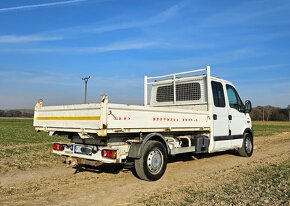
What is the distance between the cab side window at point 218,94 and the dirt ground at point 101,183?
1.85m

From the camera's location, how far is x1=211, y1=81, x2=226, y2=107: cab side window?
9875 mm

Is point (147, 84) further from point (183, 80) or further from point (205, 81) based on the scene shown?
point (205, 81)

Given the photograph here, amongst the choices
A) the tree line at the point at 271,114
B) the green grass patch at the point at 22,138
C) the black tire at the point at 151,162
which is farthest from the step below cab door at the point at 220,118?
the tree line at the point at 271,114

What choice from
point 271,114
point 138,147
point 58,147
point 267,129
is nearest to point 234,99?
point 138,147

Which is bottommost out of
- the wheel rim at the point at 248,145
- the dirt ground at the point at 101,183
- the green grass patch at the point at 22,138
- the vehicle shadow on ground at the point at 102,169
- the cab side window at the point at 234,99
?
the dirt ground at the point at 101,183

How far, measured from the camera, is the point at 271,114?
4412 inches

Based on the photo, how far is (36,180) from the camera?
310 inches

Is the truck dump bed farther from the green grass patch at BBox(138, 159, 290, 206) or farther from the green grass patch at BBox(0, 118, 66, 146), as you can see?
the green grass patch at BBox(0, 118, 66, 146)

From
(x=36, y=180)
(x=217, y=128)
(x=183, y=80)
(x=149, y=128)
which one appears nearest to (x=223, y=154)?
(x=217, y=128)

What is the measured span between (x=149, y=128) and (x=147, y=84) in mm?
4128

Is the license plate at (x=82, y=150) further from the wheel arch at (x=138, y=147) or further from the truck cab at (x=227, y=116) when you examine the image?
the truck cab at (x=227, y=116)

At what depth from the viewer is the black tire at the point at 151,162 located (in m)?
7.26

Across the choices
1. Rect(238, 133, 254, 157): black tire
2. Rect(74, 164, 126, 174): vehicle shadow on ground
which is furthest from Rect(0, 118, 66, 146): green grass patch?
Rect(238, 133, 254, 157): black tire

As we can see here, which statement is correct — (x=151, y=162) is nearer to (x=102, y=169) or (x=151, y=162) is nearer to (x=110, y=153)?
(x=110, y=153)
